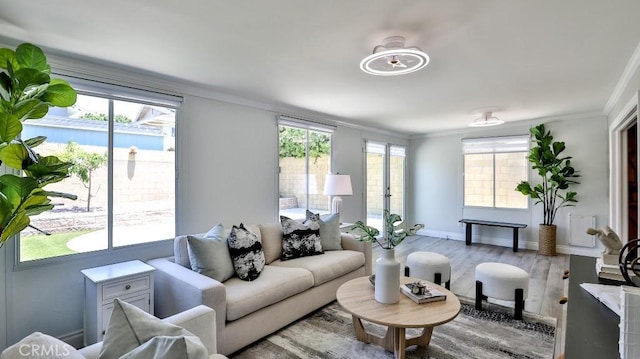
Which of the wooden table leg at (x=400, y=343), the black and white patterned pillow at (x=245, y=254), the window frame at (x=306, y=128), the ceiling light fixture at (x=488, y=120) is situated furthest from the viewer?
the ceiling light fixture at (x=488, y=120)

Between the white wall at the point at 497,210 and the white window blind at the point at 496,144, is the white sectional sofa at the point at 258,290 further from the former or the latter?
the white window blind at the point at 496,144

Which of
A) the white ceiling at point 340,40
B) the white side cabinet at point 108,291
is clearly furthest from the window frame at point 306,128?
the white side cabinet at point 108,291

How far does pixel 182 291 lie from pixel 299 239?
140 cm

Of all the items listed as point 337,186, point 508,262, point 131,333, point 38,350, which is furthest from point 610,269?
point 508,262

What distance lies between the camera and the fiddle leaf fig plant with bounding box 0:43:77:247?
1273 mm

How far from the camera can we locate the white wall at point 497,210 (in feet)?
16.9

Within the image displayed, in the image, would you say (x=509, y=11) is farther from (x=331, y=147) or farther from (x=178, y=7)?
(x=331, y=147)

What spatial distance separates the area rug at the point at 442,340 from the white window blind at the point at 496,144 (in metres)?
3.91

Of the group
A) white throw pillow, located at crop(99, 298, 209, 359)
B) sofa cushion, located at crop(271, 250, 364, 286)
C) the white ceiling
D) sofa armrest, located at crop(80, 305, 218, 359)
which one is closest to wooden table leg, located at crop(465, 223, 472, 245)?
the white ceiling

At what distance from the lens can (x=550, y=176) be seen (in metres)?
5.55

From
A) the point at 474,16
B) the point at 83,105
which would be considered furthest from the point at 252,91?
the point at 474,16

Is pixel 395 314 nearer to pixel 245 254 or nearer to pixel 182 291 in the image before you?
pixel 245 254

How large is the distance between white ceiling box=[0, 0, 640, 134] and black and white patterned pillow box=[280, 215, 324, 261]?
157cm

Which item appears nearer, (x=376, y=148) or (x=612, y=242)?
(x=612, y=242)
